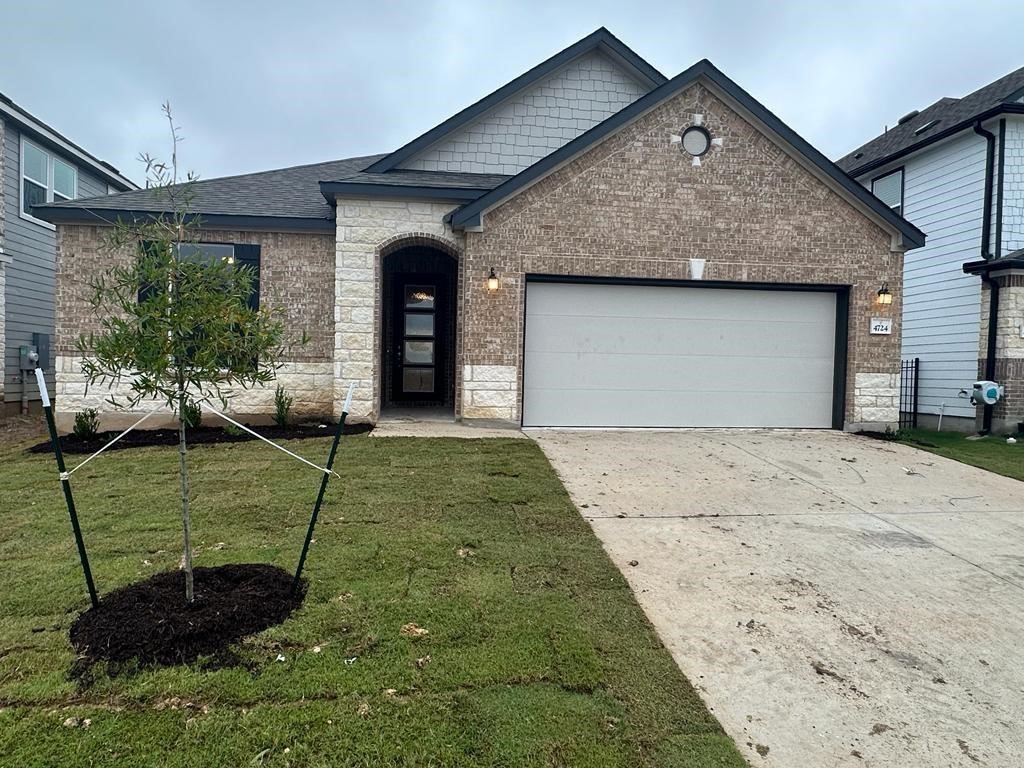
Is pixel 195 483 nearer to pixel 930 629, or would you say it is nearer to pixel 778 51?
pixel 930 629

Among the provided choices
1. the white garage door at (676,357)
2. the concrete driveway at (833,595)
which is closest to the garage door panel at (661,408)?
the white garage door at (676,357)

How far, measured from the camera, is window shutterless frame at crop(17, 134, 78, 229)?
1245 cm

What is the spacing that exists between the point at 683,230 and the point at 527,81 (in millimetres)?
4359

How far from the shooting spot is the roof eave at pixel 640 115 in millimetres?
8883

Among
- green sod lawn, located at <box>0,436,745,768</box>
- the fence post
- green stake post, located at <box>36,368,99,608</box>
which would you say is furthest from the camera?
the fence post

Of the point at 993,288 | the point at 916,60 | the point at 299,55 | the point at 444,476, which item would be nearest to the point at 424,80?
the point at 299,55

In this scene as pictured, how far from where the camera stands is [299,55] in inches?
969

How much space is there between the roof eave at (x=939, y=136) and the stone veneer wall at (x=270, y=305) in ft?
40.4

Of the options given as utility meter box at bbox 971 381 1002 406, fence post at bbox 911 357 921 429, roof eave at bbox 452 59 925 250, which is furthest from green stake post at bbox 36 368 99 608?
fence post at bbox 911 357 921 429

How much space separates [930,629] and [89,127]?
4529cm

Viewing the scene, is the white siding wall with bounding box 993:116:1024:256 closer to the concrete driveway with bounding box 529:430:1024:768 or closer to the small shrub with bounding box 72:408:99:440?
the concrete driveway with bounding box 529:430:1024:768

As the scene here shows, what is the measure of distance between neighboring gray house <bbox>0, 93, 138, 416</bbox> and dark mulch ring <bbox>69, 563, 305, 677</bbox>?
12009mm

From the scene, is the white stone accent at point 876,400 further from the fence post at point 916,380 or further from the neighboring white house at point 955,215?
the fence post at point 916,380

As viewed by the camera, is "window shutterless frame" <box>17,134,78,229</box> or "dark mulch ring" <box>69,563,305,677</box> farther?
"window shutterless frame" <box>17,134,78,229</box>
